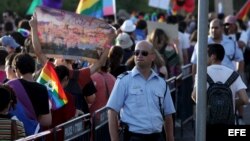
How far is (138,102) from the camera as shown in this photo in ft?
30.7

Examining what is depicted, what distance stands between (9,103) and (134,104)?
130cm

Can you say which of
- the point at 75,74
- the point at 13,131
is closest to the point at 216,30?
the point at 75,74

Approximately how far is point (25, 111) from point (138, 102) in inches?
42.1

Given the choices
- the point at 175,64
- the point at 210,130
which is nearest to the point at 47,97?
the point at 210,130

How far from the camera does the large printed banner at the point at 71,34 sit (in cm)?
1198

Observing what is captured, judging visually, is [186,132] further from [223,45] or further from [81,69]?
[81,69]

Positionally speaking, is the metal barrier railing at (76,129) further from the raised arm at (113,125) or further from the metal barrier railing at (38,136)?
the raised arm at (113,125)

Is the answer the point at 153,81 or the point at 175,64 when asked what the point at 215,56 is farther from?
the point at 175,64

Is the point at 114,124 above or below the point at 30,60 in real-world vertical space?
below

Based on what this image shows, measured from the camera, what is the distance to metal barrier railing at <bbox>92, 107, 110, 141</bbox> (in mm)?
10812

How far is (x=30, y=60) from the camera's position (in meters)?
9.52

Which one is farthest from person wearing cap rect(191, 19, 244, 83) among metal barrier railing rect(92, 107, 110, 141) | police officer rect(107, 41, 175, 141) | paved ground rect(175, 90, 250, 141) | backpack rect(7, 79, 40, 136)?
backpack rect(7, 79, 40, 136)

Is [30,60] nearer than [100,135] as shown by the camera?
Yes

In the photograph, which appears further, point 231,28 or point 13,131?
point 231,28
